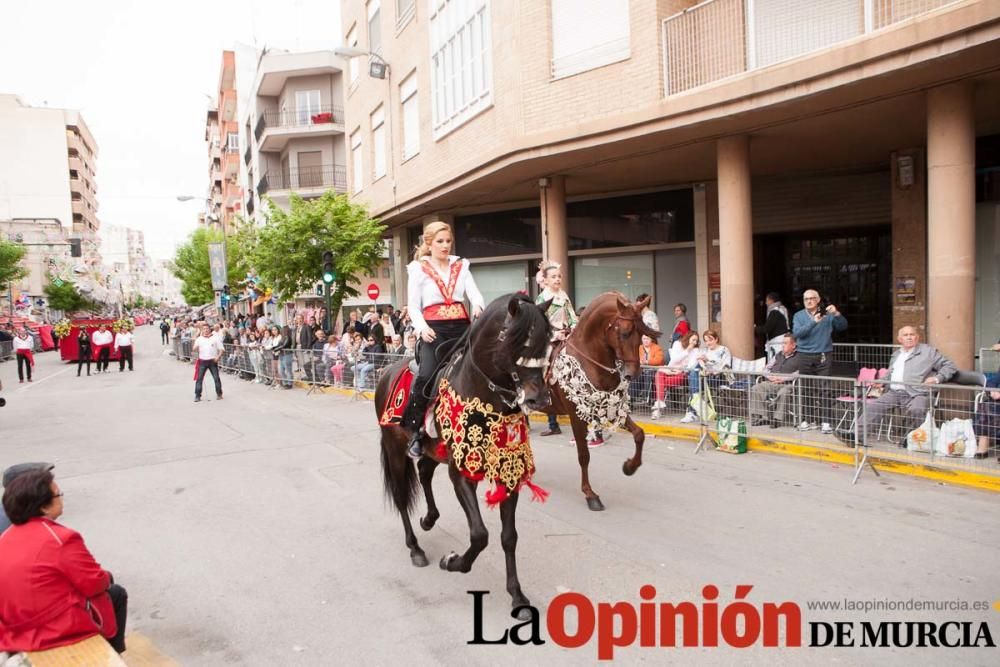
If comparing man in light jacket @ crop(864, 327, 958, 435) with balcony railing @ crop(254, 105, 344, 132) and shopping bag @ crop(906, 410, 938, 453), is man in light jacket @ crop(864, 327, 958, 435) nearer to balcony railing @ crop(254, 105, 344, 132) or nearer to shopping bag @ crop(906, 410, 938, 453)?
shopping bag @ crop(906, 410, 938, 453)

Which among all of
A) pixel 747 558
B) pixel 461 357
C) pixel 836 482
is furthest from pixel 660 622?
pixel 836 482

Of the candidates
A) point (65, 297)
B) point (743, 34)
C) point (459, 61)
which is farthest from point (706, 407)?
point (65, 297)

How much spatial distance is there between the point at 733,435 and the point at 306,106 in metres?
34.4

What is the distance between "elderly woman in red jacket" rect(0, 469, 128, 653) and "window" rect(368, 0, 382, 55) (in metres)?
21.3

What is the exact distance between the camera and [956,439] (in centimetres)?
688

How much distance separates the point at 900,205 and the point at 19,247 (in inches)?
2158

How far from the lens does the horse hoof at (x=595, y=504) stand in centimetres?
649

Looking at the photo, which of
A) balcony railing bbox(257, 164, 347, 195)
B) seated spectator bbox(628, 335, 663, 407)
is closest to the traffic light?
seated spectator bbox(628, 335, 663, 407)

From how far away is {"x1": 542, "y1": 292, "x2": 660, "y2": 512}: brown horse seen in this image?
22.0 feet

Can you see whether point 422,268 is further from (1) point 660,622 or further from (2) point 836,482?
(2) point 836,482

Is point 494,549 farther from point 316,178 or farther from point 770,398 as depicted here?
point 316,178

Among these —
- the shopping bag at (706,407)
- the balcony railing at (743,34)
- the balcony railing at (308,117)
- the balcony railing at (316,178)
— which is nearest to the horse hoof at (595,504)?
the shopping bag at (706,407)

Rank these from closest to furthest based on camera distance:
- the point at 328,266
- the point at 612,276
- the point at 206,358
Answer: the point at 206,358
the point at 328,266
the point at 612,276

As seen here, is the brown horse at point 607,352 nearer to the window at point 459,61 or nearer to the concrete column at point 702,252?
the window at point 459,61
